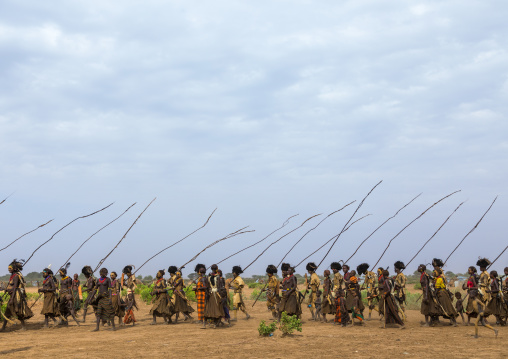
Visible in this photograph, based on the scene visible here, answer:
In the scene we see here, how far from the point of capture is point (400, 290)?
17219 mm

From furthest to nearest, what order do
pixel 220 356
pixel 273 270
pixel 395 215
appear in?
pixel 395 215 < pixel 273 270 < pixel 220 356

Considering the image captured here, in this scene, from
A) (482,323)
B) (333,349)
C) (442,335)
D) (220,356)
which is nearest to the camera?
(220,356)

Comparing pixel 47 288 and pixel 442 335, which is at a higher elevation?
pixel 47 288

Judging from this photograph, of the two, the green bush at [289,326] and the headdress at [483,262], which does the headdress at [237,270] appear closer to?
the green bush at [289,326]

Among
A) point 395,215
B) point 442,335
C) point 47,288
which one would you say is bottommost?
point 442,335

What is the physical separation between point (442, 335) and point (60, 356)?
9.03m

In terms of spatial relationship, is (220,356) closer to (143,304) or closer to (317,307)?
(317,307)

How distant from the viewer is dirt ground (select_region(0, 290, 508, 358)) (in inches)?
419

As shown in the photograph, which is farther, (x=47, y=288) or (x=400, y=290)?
(x=400, y=290)

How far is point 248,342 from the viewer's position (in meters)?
12.1

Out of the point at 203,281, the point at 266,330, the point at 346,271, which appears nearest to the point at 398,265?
the point at 346,271

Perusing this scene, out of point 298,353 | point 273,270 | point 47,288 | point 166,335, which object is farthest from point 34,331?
point 298,353

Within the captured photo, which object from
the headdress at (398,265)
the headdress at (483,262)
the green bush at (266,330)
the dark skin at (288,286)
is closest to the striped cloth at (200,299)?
the dark skin at (288,286)

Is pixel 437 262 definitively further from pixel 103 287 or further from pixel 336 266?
pixel 103 287
